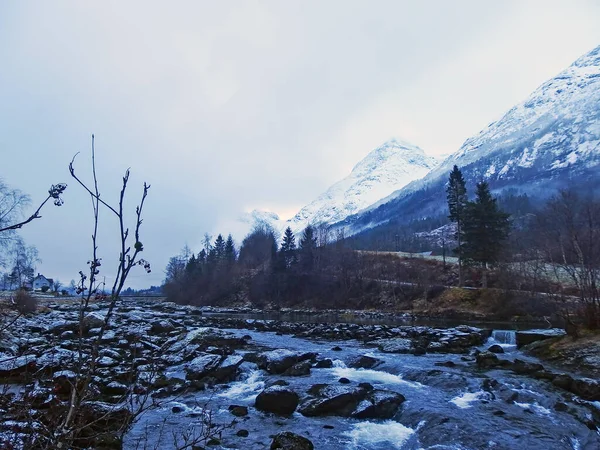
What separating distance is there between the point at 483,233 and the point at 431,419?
41937mm

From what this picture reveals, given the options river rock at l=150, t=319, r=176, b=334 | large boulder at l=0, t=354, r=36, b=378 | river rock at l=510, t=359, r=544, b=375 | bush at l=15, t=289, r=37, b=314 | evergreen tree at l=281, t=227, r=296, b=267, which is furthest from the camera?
evergreen tree at l=281, t=227, r=296, b=267

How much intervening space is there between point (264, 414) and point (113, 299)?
10.9 m

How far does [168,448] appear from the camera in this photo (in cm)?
873

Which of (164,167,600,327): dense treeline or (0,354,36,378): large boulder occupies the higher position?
(164,167,600,327): dense treeline

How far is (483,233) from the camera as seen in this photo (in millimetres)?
47438

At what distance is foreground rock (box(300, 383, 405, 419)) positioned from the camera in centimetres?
1118

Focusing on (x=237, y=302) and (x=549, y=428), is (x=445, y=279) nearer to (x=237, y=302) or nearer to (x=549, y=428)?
(x=237, y=302)

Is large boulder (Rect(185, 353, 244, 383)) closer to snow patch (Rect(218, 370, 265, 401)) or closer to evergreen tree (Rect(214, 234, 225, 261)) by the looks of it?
snow patch (Rect(218, 370, 265, 401))

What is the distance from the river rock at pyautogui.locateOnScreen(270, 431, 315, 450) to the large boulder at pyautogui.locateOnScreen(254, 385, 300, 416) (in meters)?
2.75

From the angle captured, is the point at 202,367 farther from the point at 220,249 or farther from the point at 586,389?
the point at 220,249

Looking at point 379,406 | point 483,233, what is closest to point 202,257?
point 483,233

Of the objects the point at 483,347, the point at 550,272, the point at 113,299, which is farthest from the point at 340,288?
the point at 113,299

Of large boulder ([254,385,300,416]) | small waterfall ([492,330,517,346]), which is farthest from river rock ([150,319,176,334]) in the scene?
small waterfall ([492,330,517,346])

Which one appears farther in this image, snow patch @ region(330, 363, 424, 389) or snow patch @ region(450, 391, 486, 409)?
snow patch @ region(330, 363, 424, 389)
